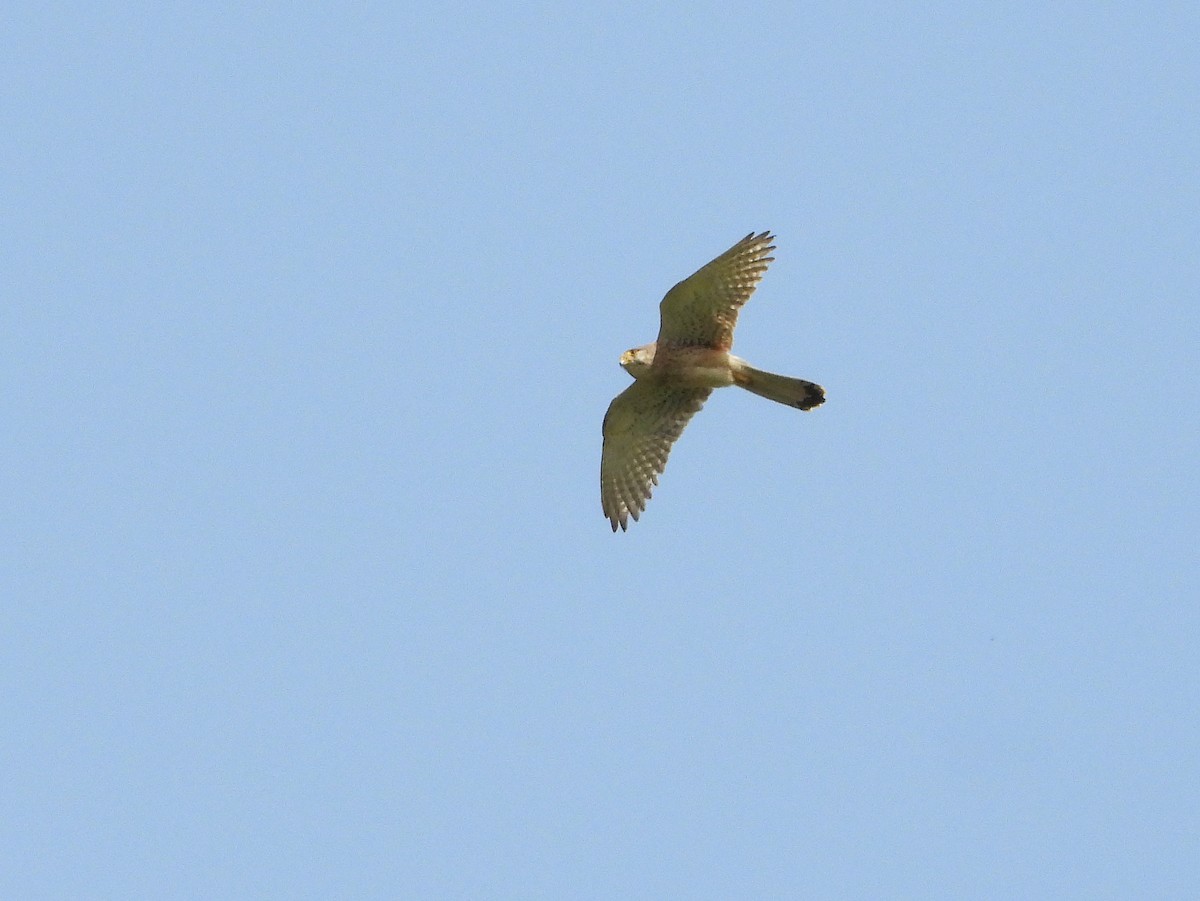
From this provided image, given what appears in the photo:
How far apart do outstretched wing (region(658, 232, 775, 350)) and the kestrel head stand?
0.21 metres

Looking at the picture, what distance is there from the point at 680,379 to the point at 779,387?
94 cm

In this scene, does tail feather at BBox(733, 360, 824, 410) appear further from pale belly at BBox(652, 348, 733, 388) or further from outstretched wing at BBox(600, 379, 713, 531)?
outstretched wing at BBox(600, 379, 713, 531)

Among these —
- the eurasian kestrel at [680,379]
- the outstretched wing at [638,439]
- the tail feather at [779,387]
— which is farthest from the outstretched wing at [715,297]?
the outstretched wing at [638,439]

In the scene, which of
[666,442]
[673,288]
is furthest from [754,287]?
[666,442]

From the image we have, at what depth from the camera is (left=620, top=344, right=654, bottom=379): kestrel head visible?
14.2m

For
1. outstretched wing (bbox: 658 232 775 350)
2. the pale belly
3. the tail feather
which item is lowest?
the tail feather

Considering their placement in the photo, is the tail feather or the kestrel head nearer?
the tail feather

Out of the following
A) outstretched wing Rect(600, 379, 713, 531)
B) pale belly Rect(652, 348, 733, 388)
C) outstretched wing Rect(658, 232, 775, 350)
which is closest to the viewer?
outstretched wing Rect(658, 232, 775, 350)

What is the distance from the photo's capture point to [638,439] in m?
15.0

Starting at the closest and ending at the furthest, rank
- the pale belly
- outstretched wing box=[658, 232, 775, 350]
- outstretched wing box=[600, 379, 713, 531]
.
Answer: outstretched wing box=[658, 232, 775, 350] → the pale belly → outstretched wing box=[600, 379, 713, 531]

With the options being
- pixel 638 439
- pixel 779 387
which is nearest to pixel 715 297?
pixel 779 387

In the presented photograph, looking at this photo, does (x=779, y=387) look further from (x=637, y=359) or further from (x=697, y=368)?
(x=637, y=359)

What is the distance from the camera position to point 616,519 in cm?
1516

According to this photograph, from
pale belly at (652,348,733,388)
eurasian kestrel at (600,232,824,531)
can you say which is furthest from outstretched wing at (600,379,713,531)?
pale belly at (652,348,733,388)
